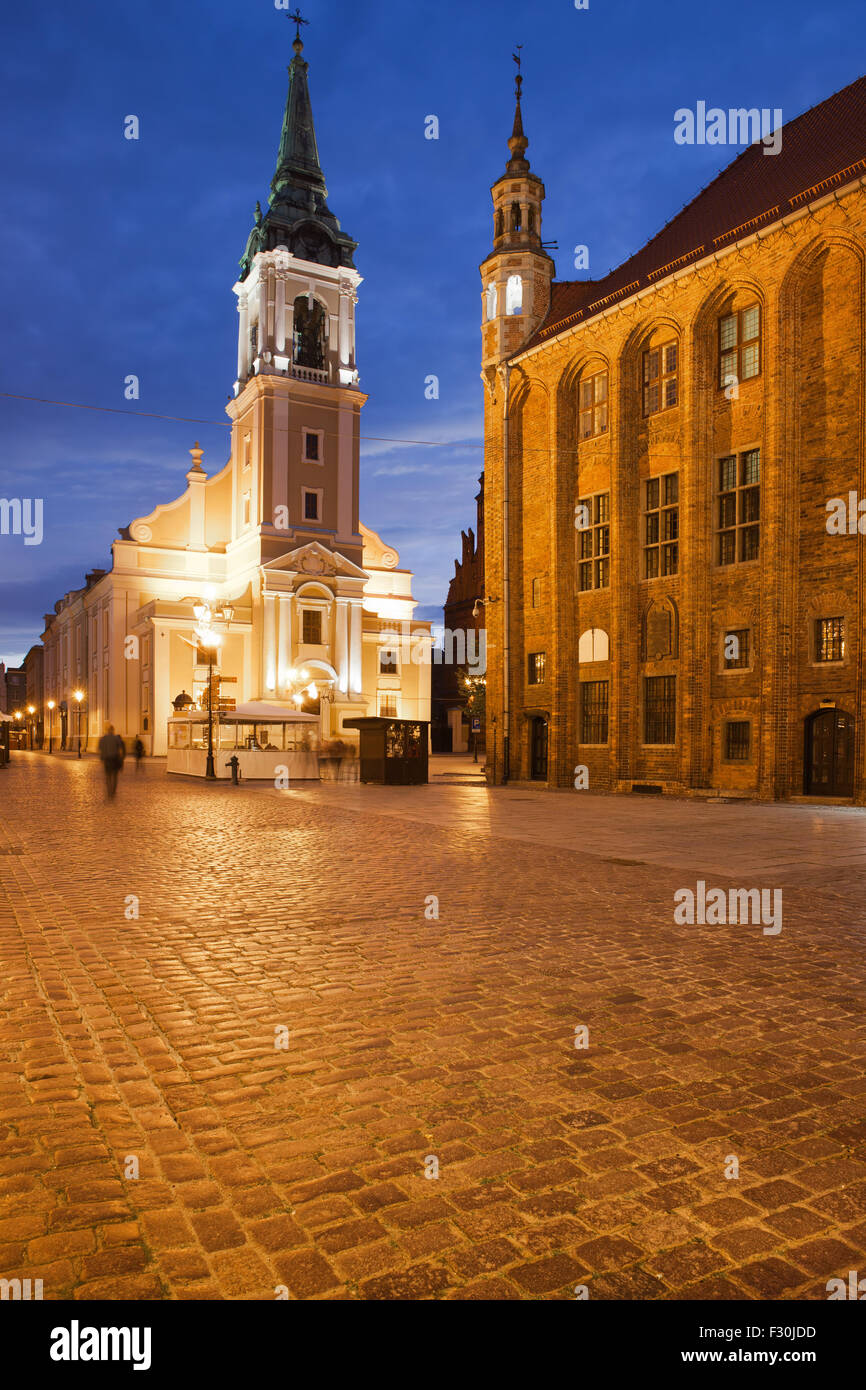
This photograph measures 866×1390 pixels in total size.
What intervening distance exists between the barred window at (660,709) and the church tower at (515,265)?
45.7 feet

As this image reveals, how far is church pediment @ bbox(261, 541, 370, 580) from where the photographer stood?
175 feet

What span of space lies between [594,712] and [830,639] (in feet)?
27.6

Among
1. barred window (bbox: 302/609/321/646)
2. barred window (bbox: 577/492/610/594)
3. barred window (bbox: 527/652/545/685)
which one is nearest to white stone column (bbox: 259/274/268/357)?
barred window (bbox: 302/609/321/646)

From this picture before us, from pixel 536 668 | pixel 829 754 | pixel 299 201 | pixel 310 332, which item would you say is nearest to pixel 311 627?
pixel 310 332

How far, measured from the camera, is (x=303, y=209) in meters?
58.8

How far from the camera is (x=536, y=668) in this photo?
30781 millimetres

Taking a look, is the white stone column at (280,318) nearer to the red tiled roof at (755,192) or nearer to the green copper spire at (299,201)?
the green copper spire at (299,201)

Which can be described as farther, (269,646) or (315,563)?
(315,563)

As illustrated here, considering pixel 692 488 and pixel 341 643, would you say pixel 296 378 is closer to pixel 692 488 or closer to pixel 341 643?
pixel 341 643

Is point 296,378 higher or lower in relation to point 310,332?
lower

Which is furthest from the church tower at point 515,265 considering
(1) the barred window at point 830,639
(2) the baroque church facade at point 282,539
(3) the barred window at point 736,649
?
(2) the baroque church facade at point 282,539

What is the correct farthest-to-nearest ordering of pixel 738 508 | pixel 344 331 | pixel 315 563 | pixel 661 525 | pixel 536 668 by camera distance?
pixel 344 331
pixel 315 563
pixel 536 668
pixel 661 525
pixel 738 508

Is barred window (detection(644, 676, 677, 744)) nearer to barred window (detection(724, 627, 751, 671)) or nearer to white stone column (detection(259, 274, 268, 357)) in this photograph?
barred window (detection(724, 627, 751, 671))
